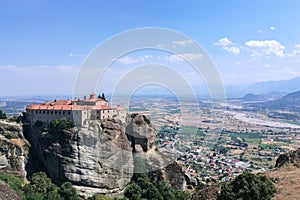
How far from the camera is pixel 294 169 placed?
1577 centimetres

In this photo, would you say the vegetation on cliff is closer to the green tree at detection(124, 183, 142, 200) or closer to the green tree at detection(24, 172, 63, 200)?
the green tree at detection(24, 172, 63, 200)

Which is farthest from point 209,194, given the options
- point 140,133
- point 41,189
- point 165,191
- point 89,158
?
point 140,133

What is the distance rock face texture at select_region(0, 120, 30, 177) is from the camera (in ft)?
102

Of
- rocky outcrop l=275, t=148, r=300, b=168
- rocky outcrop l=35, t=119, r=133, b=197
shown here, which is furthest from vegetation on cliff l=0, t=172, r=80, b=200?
rocky outcrop l=275, t=148, r=300, b=168

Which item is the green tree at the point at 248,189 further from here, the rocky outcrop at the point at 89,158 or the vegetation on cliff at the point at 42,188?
the rocky outcrop at the point at 89,158

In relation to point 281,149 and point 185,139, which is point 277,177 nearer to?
point 185,139

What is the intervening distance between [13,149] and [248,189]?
2668cm

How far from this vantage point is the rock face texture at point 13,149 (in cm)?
3122

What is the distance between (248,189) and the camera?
39.8ft

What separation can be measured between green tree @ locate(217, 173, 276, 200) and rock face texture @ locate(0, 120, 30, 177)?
81.3 ft

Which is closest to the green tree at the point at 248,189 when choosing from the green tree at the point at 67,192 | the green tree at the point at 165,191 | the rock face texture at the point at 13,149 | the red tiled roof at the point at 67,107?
the green tree at the point at 165,191

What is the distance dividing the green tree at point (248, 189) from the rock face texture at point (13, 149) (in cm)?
2479

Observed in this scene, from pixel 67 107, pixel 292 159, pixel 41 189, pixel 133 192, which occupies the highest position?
pixel 67 107

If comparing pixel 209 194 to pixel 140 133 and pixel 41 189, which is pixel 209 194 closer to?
pixel 41 189
